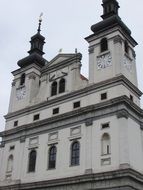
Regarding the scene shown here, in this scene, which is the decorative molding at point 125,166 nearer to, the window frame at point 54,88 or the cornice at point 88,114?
the cornice at point 88,114

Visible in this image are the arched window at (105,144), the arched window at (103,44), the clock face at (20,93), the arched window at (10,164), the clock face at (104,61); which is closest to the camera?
the arched window at (105,144)

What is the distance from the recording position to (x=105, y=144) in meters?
24.7

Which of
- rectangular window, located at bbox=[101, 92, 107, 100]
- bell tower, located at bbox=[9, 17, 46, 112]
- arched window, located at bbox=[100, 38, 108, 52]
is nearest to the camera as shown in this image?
rectangular window, located at bbox=[101, 92, 107, 100]

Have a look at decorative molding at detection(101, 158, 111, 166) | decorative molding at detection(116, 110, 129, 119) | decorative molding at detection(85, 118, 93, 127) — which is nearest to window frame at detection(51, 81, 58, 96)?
decorative molding at detection(85, 118, 93, 127)

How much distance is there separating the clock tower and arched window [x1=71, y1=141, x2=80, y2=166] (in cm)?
516

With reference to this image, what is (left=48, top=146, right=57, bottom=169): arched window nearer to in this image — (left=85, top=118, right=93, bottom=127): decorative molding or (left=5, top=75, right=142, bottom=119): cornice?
(left=85, top=118, right=93, bottom=127): decorative molding

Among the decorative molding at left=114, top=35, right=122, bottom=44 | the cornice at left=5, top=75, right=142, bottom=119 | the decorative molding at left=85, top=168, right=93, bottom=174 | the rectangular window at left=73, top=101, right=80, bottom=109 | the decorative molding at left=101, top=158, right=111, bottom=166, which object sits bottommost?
the decorative molding at left=85, top=168, right=93, bottom=174

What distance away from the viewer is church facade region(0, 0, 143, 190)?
23984 mm

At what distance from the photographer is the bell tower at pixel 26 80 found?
3300cm

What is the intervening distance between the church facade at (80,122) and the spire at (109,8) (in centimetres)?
9

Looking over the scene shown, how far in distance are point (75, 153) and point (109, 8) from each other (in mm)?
13388

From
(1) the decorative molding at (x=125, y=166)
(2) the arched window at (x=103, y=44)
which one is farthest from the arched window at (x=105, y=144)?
(2) the arched window at (x=103, y=44)

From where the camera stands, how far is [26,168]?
28.9m

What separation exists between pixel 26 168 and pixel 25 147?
1878 millimetres
